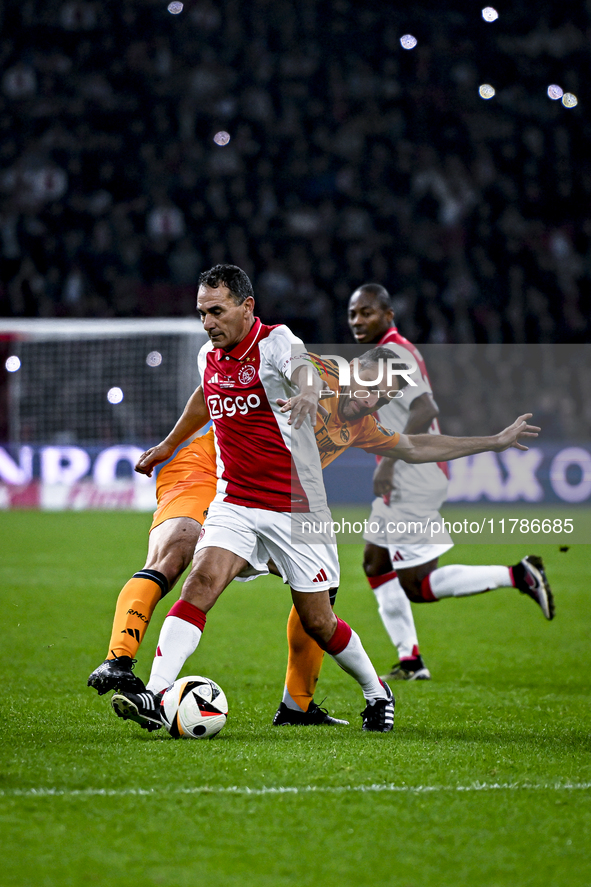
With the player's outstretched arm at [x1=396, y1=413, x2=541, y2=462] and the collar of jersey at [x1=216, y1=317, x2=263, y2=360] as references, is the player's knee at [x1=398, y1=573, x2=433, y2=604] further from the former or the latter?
the collar of jersey at [x1=216, y1=317, x2=263, y2=360]

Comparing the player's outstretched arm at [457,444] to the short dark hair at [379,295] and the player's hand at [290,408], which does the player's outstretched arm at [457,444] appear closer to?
the player's hand at [290,408]

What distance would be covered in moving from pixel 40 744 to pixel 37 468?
12.4 meters

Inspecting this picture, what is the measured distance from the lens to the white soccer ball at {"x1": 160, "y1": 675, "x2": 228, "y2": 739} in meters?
4.02

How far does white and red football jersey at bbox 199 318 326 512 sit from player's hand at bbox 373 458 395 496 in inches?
58.0

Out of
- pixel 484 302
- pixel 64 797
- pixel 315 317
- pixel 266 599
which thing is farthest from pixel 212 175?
pixel 64 797

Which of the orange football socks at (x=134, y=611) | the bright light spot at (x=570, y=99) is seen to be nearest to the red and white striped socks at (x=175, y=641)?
the orange football socks at (x=134, y=611)

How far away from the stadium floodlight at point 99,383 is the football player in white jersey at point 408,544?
31.9 feet

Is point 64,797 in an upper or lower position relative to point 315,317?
lower

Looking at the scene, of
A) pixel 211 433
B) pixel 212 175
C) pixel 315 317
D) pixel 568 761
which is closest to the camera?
pixel 568 761

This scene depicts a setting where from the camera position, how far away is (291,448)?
4316 millimetres

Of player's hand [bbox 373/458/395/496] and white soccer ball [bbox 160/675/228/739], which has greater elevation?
player's hand [bbox 373/458/395/496]

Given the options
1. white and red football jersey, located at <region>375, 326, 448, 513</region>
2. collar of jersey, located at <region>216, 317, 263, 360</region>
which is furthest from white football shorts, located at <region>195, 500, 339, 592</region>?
white and red football jersey, located at <region>375, 326, 448, 513</region>

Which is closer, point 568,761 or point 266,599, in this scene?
point 568,761

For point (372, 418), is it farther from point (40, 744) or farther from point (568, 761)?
point (40, 744)
